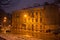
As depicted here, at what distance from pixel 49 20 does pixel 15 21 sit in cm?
1122

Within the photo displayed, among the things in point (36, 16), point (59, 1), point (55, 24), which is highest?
point (59, 1)

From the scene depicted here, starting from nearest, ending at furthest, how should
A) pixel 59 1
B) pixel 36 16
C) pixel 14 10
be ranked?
1. pixel 59 1
2. pixel 36 16
3. pixel 14 10

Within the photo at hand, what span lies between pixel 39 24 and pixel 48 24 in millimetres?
2301

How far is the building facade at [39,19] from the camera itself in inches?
1054

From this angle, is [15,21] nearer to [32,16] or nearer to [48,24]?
[32,16]

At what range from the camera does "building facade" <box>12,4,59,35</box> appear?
26.8 m

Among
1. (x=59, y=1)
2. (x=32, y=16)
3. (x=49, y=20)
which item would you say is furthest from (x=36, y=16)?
(x=59, y=1)

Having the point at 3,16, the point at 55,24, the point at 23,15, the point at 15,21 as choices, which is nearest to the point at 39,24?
the point at 55,24

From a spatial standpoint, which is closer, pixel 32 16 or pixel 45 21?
pixel 45 21

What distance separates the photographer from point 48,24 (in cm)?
2691

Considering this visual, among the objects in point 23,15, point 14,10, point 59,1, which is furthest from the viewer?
point 14,10

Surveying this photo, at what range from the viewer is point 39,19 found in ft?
92.2

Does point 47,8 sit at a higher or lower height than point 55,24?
higher

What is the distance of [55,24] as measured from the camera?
27047 millimetres
